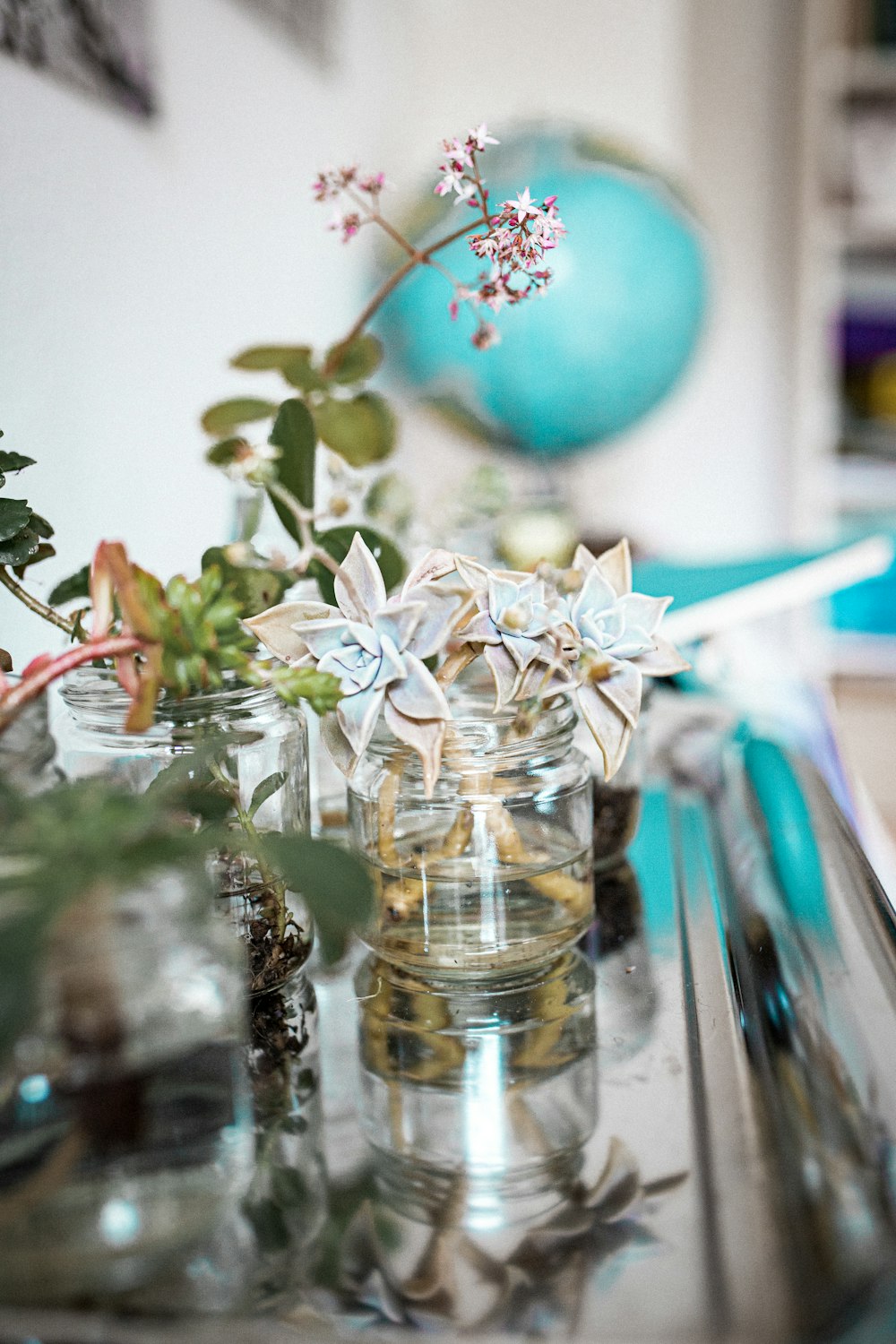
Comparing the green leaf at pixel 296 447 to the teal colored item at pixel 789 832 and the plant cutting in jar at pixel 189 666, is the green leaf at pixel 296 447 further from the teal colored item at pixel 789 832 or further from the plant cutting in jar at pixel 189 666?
the teal colored item at pixel 789 832

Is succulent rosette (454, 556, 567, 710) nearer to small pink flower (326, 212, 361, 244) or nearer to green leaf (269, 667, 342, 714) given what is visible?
green leaf (269, 667, 342, 714)

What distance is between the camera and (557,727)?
50cm

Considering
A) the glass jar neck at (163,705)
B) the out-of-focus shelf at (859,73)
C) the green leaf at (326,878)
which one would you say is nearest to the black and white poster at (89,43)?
the glass jar neck at (163,705)

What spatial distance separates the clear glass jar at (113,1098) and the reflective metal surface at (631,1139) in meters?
0.02

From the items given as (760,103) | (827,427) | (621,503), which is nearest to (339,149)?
(621,503)

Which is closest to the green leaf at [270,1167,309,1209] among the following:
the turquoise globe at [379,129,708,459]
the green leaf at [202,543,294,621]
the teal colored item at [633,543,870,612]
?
the green leaf at [202,543,294,621]

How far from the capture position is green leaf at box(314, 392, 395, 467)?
651 mm

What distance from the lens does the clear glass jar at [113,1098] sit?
0.99 ft

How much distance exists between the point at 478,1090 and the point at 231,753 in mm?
170

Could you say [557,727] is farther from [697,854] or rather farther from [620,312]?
[620,312]

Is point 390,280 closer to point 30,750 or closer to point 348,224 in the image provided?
point 348,224

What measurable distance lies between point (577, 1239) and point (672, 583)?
701mm

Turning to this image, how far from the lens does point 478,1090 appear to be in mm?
423

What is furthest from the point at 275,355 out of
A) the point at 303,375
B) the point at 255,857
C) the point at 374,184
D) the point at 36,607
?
the point at 255,857
